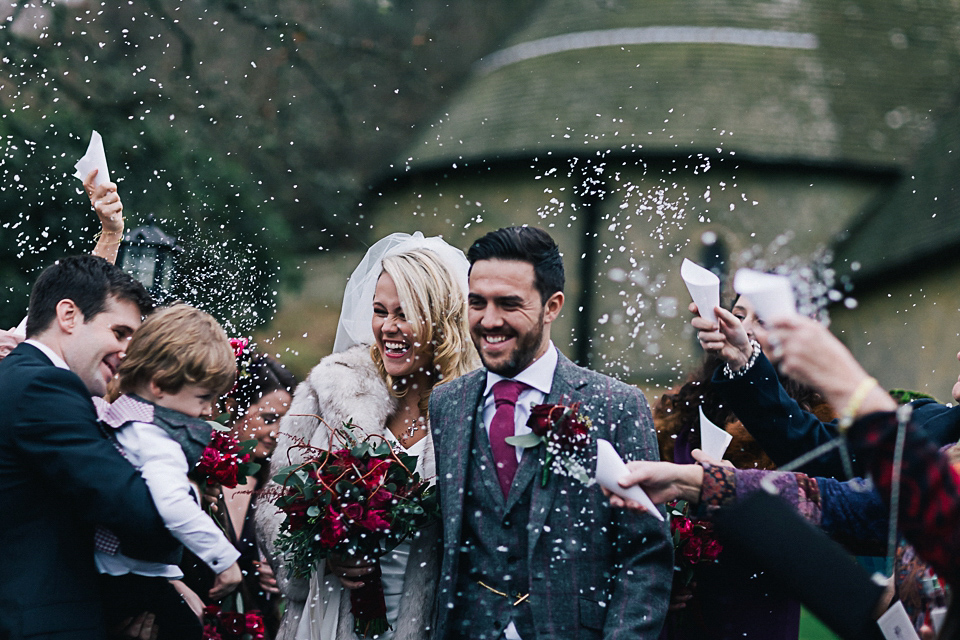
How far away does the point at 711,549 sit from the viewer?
170 inches

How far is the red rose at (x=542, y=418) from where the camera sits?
3518mm

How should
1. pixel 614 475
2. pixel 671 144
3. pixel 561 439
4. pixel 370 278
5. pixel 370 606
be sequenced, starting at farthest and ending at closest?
pixel 671 144 < pixel 370 278 < pixel 370 606 < pixel 561 439 < pixel 614 475

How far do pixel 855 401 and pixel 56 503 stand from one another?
9.06ft

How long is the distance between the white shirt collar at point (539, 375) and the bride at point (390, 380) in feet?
2.05

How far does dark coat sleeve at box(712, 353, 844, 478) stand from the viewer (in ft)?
14.0

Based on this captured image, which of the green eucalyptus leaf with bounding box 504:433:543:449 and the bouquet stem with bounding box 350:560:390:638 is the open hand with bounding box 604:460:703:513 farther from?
the bouquet stem with bounding box 350:560:390:638

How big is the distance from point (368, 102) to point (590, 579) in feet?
92.6

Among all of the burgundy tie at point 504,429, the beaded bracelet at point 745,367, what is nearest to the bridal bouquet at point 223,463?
the burgundy tie at point 504,429

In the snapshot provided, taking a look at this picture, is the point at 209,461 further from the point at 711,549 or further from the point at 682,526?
the point at 711,549

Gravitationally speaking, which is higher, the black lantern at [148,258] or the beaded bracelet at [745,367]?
the black lantern at [148,258]

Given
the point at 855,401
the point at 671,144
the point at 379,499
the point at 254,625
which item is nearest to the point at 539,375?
the point at 379,499

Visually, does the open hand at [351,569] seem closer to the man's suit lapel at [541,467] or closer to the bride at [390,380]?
the bride at [390,380]

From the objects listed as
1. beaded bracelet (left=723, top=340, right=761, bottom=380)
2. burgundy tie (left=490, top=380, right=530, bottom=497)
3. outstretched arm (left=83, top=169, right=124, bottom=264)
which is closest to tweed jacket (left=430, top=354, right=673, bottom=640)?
burgundy tie (left=490, top=380, right=530, bottom=497)

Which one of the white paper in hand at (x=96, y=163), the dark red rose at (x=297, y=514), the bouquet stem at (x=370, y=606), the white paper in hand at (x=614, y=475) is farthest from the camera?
the white paper in hand at (x=96, y=163)
